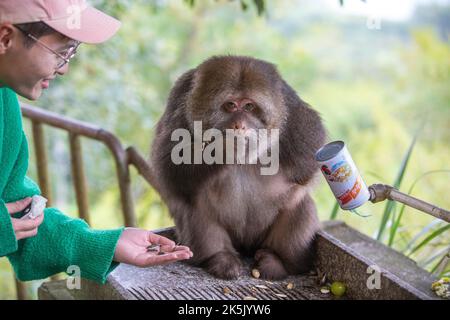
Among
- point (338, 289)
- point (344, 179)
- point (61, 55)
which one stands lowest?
point (338, 289)

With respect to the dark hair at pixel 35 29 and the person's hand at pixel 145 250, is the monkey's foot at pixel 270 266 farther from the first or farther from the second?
the dark hair at pixel 35 29

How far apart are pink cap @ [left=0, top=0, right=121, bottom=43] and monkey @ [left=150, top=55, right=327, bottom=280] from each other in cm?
74

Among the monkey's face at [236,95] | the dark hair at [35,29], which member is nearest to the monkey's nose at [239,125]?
the monkey's face at [236,95]

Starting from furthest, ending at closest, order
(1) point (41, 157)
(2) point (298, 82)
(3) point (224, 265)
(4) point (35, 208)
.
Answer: (2) point (298, 82)
(1) point (41, 157)
(3) point (224, 265)
(4) point (35, 208)

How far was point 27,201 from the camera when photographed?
205 centimetres

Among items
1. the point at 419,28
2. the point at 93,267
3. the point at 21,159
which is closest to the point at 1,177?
the point at 21,159

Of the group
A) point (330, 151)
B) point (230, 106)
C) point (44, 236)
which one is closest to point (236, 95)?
point (230, 106)

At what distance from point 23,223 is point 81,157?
64.5 inches

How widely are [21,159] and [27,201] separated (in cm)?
17

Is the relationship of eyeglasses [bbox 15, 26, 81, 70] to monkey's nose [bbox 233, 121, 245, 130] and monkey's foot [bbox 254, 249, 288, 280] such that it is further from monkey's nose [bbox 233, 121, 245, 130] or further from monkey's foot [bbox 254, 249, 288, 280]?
monkey's foot [bbox 254, 249, 288, 280]

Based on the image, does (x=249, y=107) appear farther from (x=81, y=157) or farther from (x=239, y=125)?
(x=81, y=157)

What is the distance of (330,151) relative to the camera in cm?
214

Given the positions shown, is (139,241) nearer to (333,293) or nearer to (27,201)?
(27,201)

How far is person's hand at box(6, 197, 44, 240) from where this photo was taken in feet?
6.29
